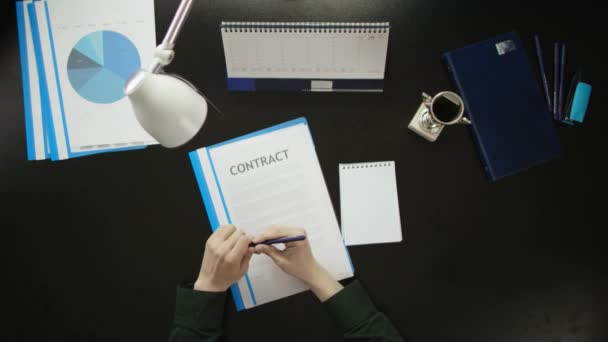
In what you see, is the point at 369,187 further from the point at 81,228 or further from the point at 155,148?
the point at 81,228

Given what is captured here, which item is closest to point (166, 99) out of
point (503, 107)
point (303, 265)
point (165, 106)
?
point (165, 106)

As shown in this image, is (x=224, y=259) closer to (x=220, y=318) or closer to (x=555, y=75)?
(x=220, y=318)

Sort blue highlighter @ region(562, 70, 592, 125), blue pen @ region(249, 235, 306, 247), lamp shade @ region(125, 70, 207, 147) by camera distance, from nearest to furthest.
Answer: lamp shade @ region(125, 70, 207, 147), blue pen @ region(249, 235, 306, 247), blue highlighter @ region(562, 70, 592, 125)

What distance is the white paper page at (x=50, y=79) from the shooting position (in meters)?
0.93

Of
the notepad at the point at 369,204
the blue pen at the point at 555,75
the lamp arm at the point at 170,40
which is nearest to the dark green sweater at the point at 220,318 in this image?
the notepad at the point at 369,204

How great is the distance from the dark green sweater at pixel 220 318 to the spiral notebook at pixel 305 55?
492 millimetres

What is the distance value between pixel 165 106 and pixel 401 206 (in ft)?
1.92

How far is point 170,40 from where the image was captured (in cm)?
59

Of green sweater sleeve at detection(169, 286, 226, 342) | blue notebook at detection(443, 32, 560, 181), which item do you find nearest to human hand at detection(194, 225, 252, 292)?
green sweater sleeve at detection(169, 286, 226, 342)

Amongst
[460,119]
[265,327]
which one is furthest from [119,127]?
[460,119]

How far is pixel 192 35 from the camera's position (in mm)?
937

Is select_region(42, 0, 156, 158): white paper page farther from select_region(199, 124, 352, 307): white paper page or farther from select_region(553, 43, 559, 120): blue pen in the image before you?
select_region(553, 43, 559, 120): blue pen

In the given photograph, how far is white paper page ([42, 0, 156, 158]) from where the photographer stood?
0.93 metres

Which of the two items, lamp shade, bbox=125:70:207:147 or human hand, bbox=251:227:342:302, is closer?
lamp shade, bbox=125:70:207:147
